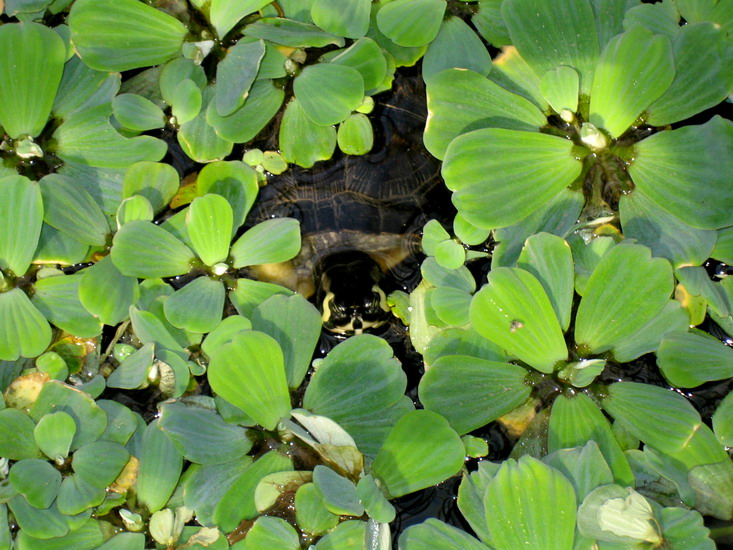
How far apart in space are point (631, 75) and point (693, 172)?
35 centimetres

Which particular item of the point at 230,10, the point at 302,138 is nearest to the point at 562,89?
the point at 302,138

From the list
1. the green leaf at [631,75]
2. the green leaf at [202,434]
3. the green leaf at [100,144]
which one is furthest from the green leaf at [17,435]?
the green leaf at [631,75]

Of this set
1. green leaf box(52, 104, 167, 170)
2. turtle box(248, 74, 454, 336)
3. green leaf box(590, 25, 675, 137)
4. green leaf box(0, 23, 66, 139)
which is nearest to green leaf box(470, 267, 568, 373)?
turtle box(248, 74, 454, 336)

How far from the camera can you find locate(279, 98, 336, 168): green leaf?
234 centimetres

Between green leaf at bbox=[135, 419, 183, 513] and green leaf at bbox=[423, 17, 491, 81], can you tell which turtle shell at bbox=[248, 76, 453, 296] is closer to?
green leaf at bbox=[423, 17, 491, 81]

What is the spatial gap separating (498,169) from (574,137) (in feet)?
1.00

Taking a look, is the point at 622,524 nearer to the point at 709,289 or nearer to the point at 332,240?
the point at 709,289

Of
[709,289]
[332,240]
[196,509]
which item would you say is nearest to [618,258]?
[709,289]

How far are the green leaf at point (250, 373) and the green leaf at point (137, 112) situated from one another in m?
0.80

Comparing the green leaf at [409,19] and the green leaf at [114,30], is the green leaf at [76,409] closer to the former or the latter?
the green leaf at [114,30]

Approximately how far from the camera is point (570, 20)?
2205 millimetres

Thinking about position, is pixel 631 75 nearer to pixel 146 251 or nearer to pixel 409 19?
pixel 409 19

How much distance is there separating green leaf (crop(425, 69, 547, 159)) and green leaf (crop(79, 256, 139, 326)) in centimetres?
109

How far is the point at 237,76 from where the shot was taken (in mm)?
2234
